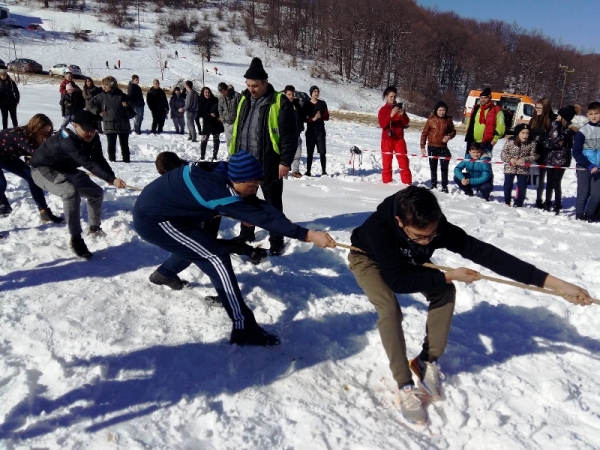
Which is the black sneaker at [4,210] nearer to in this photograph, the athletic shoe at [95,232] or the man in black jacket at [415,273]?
the athletic shoe at [95,232]

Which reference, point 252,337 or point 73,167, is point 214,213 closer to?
point 252,337

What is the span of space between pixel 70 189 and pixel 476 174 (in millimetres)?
6708

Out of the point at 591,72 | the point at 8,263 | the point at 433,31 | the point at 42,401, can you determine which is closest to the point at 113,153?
the point at 8,263

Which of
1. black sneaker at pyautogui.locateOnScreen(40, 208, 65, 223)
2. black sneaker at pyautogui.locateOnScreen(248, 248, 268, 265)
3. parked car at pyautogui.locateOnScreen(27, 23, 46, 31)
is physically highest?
parked car at pyautogui.locateOnScreen(27, 23, 46, 31)

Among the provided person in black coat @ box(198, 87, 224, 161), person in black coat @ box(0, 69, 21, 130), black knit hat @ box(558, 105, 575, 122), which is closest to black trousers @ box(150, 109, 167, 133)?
person in black coat @ box(198, 87, 224, 161)

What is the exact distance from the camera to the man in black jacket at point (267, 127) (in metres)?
4.70

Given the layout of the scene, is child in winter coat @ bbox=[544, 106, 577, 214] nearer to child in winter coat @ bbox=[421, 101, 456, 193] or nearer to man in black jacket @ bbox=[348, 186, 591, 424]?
child in winter coat @ bbox=[421, 101, 456, 193]

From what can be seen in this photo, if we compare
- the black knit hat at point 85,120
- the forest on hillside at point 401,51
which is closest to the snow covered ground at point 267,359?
the black knit hat at point 85,120

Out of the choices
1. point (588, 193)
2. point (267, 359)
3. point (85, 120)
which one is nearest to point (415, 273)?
point (267, 359)

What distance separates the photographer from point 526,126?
791 centimetres

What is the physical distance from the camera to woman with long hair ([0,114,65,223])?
523 cm

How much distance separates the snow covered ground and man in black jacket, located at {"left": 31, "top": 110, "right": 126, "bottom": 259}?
0.46 m

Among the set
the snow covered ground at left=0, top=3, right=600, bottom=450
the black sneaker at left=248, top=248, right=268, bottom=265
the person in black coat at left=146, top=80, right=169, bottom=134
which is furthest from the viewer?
the person in black coat at left=146, top=80, right=169, bottom=134

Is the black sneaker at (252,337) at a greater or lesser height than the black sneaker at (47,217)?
lesser
